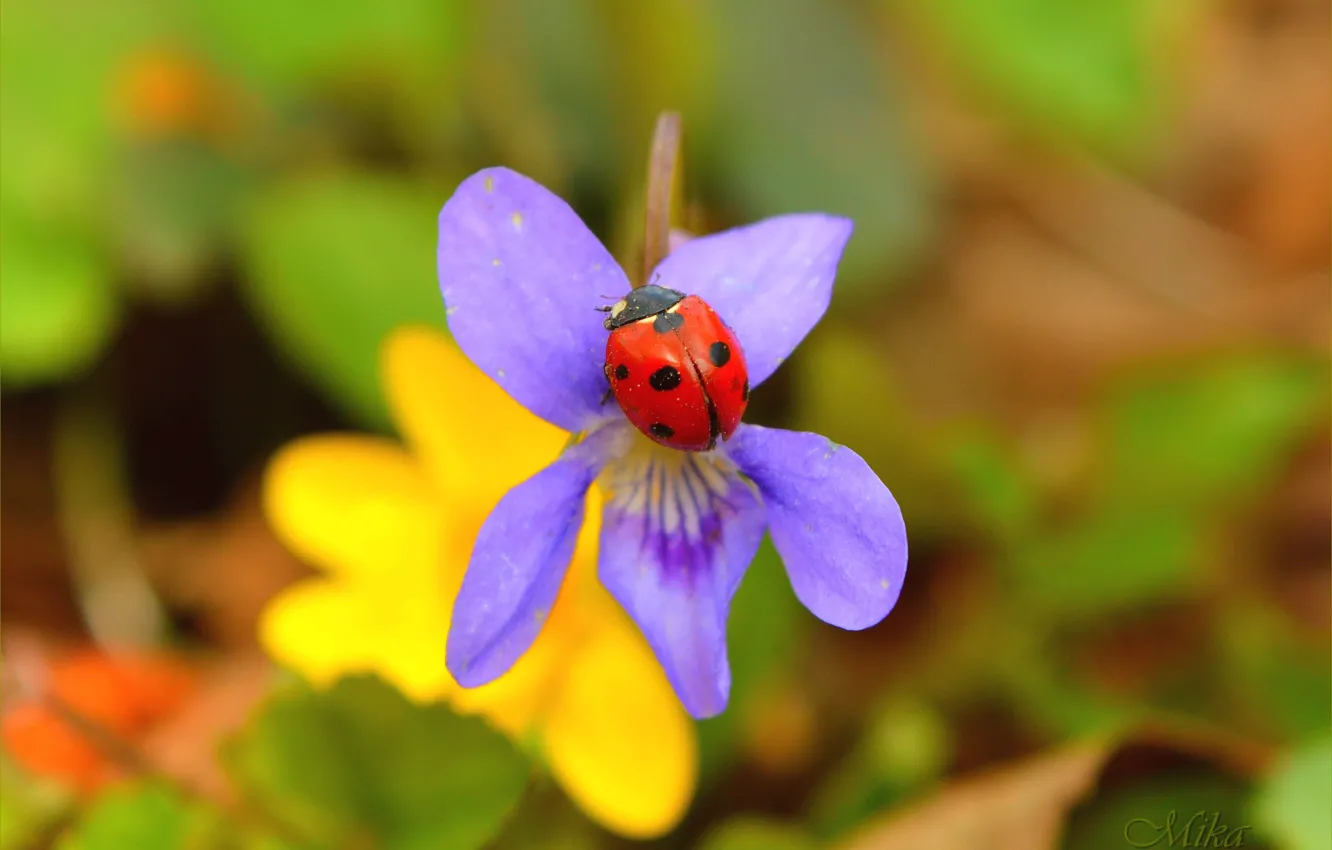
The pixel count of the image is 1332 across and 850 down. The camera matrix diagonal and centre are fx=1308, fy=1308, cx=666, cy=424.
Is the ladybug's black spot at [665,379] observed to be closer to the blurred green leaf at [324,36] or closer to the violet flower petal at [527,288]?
the violet flower petal at [527,288]

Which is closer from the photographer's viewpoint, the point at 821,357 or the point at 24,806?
the point at 24,806

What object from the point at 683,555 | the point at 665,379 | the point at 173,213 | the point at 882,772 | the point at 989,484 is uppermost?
the point at 665,379

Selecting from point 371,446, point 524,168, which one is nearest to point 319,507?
point 371,446

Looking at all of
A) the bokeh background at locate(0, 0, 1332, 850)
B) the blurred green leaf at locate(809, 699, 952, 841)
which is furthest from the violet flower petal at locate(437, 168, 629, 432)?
the blurred green leaf at locate(809, 699, 952, 841)

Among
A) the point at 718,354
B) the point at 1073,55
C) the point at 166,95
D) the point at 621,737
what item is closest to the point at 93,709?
the point at 621,737

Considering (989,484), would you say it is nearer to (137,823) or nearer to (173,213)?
(137,823)

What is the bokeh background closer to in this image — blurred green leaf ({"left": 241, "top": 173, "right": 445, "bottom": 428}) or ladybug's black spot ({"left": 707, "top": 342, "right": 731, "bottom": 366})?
blurred green leaf ({"left": 241, "top": 173, "right": 445, "bottom": 428})

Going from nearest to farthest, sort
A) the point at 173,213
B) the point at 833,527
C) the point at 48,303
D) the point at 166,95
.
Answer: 1. the point at 833,527
2. the point at 48,303
3. the point at 173,213
4. the point at 166,95
